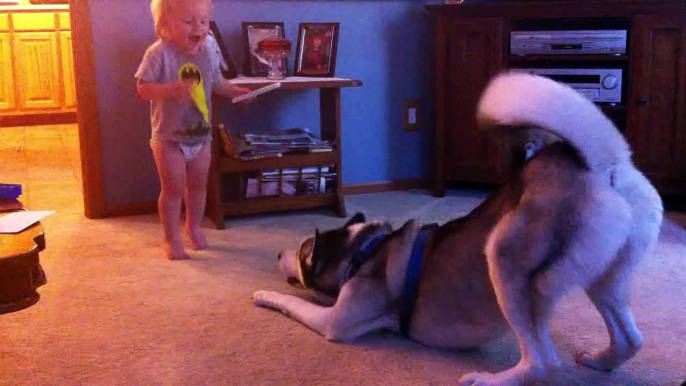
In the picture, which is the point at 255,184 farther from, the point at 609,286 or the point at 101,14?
the point at 609,286

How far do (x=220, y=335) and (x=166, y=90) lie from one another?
102cm

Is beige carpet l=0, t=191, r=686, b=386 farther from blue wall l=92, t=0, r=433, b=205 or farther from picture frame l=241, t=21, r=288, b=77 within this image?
picture frame l=241, t=21, r=288, b=77

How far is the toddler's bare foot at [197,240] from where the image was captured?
2748 millimetres

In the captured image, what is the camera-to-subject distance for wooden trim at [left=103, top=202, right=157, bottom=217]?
3.29 m

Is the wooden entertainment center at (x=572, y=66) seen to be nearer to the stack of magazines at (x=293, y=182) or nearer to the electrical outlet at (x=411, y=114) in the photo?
the electrical outlet at (x=411, y=114)

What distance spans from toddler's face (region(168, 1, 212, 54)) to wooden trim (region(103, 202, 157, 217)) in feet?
3.23

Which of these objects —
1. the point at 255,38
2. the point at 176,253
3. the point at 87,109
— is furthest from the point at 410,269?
the point at 87,109

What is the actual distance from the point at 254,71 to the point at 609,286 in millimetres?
2117

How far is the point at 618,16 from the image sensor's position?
126 inches

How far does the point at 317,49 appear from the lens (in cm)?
339

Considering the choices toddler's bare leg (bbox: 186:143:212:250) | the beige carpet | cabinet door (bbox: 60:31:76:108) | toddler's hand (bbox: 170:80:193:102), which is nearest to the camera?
the beige carpet

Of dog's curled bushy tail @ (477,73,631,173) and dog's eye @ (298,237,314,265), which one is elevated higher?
dog's curled bushy tail @ (477,73,631,173)

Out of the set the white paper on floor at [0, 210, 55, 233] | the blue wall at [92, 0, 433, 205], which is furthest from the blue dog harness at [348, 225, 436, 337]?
the blue wall at [92, 0, 433, 205]

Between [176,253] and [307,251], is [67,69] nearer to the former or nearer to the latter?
[176,253]
